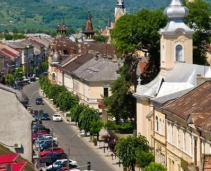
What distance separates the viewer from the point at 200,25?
73.8 m

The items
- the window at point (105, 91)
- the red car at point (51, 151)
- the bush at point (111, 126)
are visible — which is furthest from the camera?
the window at point (105, 91)

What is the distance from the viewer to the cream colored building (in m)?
46.3

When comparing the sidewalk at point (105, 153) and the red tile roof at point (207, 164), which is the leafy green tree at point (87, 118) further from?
the red tile roof at point (207, 164)

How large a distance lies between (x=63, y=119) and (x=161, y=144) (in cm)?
3685

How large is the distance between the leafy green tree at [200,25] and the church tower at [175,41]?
12.9 meters

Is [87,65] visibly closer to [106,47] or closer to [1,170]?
[106,47]

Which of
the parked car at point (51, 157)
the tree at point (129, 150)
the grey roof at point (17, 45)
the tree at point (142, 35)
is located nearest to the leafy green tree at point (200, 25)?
the tree at point (142, 35)

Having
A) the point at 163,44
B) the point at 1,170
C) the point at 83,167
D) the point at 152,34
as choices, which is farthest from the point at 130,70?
the point at 1,170

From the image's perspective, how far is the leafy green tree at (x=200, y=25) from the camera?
73312mm

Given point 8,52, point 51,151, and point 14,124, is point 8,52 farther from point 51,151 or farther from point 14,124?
point 14,124

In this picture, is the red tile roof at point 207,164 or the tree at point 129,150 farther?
the tree at point 129,150

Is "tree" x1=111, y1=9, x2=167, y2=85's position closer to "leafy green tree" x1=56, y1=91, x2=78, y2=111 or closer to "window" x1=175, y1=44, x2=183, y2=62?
"window" x1=175, y1=44, x2=183, y2=62

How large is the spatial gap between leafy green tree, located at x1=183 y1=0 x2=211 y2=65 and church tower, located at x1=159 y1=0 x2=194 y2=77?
1286 centimetres

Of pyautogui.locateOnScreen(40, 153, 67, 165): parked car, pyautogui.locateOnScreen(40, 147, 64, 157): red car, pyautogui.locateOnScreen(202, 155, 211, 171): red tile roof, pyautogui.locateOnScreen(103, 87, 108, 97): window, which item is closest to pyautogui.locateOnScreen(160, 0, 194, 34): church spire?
pyautogui.locateOnScreen(40, 147, 64, 157): red car
